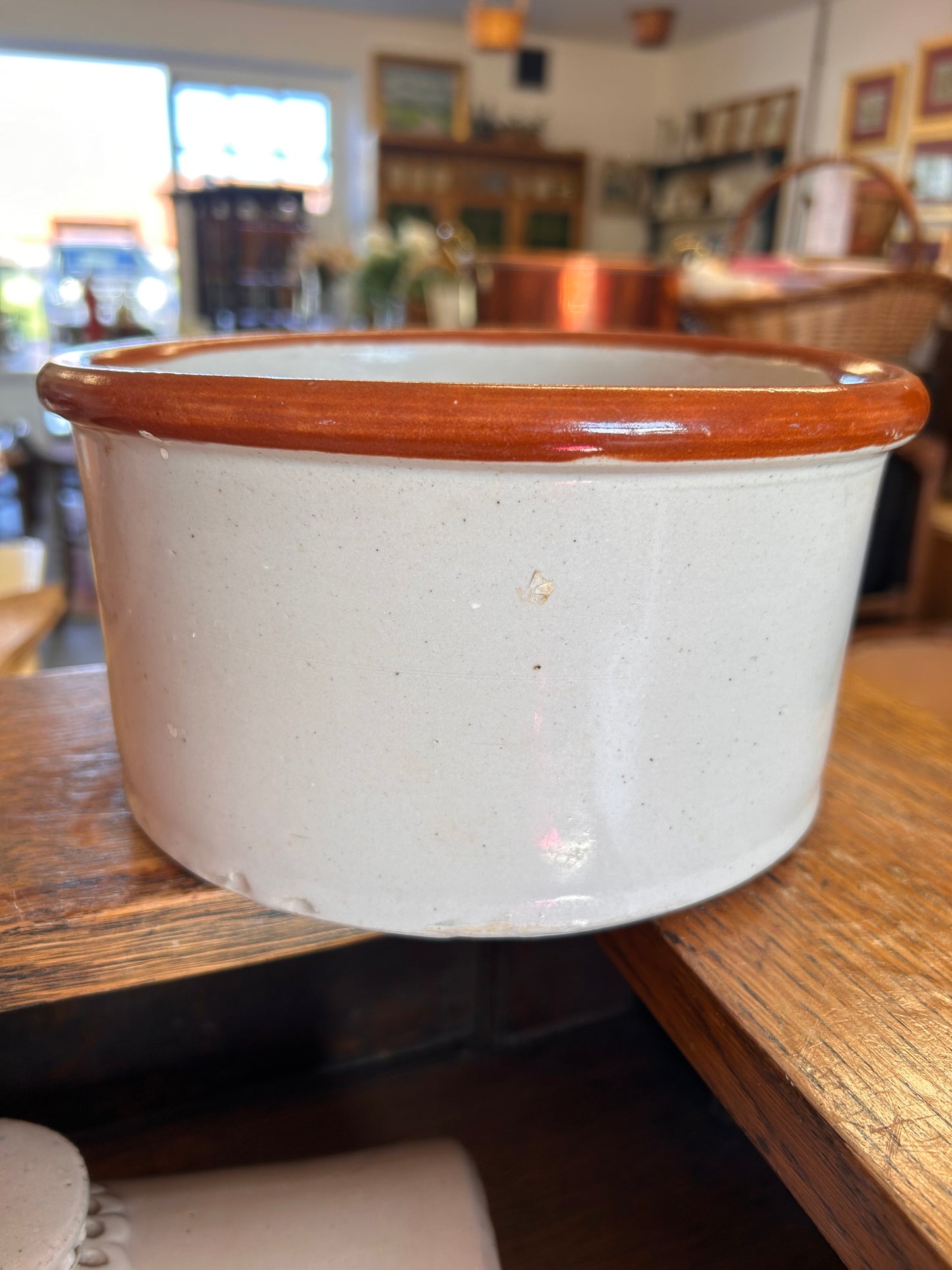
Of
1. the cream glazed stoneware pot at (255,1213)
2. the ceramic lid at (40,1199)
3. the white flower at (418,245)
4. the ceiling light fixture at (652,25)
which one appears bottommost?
the cream glazed stoneware pot at (255,1213)

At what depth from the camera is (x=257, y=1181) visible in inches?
18.8

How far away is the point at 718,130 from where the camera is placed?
5.76 meters

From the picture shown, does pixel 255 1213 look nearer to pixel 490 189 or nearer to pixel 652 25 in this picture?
pixel 652 25

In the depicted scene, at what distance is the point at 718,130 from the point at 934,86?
1.77m

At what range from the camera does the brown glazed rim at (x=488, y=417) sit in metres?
0.33

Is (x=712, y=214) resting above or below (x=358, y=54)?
below

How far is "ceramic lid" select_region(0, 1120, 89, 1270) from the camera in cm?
37

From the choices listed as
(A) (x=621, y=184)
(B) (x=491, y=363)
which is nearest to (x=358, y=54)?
(A) (x=621, y=184)

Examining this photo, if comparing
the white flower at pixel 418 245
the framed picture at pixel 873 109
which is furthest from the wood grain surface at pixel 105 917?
the framed picture at pixel 873 109

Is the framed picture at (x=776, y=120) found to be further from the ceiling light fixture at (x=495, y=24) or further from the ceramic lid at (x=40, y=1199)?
the ceramic lid at (x=40, y=1199)

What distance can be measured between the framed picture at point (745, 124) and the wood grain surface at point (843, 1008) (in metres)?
5.80

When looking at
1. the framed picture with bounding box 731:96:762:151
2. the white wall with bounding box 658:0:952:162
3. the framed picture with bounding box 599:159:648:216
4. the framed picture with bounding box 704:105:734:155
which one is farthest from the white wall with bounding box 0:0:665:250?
the framed picture with bounding box 731:96:762:151

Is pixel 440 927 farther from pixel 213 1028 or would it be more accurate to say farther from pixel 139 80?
pixel 139 80

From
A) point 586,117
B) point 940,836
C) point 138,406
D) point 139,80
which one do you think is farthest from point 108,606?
point 586,117
